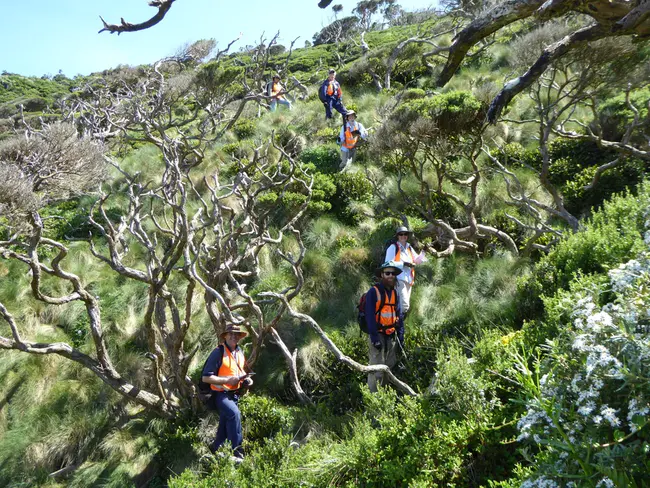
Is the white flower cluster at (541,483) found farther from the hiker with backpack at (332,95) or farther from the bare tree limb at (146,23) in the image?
the hiker with backpack at (332,95)

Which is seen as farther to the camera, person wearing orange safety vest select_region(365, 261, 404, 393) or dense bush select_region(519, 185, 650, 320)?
person wearing orange safety vest select_region(365, 261, 404, 393)

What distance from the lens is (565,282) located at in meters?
5.27

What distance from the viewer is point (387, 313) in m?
5.86

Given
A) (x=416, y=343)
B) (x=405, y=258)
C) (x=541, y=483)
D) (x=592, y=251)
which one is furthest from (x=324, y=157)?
(x=541, y=483)

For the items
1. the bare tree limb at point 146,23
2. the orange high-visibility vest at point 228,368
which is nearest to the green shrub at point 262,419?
the orange high-visibility vest at point 228,368

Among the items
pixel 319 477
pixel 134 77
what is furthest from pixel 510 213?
pixel 134 77

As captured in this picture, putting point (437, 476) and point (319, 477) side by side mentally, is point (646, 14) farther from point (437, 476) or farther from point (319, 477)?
point (319, 477)

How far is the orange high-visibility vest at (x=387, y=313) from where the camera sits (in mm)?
5816

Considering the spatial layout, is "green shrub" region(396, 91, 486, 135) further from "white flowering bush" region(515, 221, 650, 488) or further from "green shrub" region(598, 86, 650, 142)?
"white flowering bush" region(515, 221, 650, 488)

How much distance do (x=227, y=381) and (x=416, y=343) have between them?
2.82m

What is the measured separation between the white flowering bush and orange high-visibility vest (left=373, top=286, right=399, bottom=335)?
11.0 ft

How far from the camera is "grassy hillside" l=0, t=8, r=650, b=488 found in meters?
2.33

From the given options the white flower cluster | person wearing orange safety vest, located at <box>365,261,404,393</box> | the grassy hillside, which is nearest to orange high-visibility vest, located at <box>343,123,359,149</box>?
the grassy hillside

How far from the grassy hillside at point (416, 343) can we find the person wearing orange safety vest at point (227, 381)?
0.31 meters
